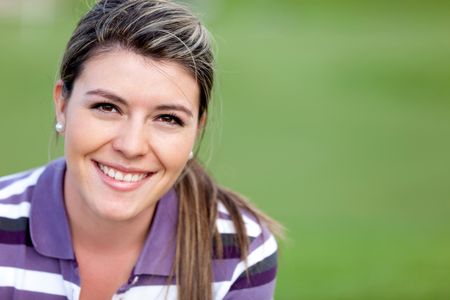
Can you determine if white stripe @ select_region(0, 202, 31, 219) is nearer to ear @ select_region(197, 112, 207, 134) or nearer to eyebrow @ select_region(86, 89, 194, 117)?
eyebrow @ select_region(86, 89, 194, 117)

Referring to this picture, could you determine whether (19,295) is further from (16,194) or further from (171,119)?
(171,119)

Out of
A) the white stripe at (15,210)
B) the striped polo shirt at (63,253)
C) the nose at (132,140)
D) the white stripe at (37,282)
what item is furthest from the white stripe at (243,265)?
the white stripe at (15,210)

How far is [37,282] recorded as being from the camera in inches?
124

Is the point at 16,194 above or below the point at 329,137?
below

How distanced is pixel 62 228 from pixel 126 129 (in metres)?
0.53

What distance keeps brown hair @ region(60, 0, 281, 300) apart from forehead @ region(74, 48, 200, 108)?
25 millimetres

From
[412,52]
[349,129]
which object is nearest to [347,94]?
[349,129]

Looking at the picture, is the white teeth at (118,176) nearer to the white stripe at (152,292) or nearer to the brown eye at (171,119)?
the brown eye at (171,119)

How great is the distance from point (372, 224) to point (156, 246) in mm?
4289

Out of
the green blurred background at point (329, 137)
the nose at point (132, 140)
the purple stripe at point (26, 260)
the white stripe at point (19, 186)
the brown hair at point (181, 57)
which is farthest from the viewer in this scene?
the green blurred background at point (329, 137)

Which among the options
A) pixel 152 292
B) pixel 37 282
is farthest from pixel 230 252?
pixel 37 282

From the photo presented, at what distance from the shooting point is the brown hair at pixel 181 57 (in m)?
3.03

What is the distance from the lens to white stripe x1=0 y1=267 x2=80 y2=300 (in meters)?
3.12

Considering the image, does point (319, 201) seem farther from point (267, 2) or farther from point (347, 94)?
point (267, 2)
